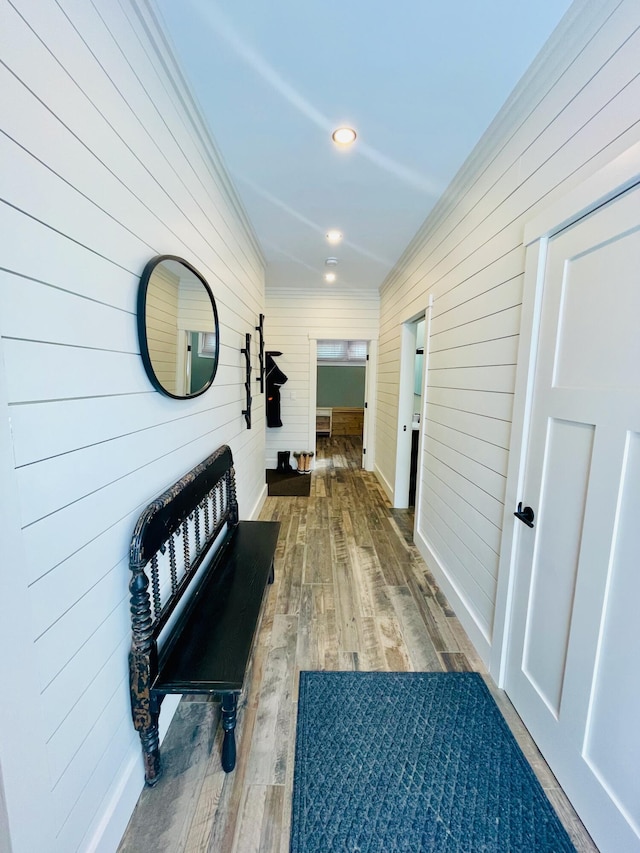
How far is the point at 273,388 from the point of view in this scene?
4.93m

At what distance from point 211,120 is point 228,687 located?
2496 millimetres

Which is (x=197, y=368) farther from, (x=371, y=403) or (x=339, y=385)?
(x=339, y=385)

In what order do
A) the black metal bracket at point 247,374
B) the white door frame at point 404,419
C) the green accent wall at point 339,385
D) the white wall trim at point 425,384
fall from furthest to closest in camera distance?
the green accent wall at point 339,385, the white door frame at point 404,419, the black metal bracket at point 247,374, the white wall trim at point 425,384

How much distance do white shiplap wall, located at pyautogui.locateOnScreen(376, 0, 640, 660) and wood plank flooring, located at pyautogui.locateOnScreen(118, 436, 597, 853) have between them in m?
0.29

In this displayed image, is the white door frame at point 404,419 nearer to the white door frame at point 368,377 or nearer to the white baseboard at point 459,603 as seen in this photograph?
the white baseboard at point 459,603

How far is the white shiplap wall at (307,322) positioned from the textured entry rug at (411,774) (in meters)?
3.99

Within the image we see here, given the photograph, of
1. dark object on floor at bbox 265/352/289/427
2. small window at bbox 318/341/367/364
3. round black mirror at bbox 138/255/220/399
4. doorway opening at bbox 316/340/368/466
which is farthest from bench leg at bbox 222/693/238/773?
small window at bbox 318/341/367/364

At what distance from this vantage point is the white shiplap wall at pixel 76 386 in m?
0.69

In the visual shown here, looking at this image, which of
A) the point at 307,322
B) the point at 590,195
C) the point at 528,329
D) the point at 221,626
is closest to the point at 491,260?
the point at 528,329

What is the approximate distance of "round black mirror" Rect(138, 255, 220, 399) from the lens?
1.19 meters

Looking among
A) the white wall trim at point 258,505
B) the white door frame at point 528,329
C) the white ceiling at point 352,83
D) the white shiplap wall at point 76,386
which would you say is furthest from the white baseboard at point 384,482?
the white shiplap wall at point 76,386

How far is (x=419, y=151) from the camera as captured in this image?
186 cm

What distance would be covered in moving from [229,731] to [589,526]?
1.48 m

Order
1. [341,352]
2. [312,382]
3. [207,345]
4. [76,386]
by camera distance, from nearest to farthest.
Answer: [76,386], [207,345], [312,382], [341,352]
